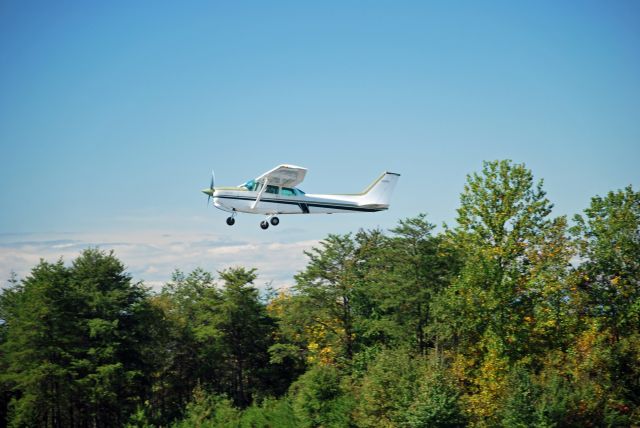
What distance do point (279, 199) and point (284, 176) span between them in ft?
6.13

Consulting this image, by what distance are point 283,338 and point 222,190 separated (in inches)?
973

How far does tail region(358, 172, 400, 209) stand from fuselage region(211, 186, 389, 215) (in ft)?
0.59

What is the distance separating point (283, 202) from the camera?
137ft

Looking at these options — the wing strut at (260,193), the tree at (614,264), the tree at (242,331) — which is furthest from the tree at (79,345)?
the tree at (614,264)

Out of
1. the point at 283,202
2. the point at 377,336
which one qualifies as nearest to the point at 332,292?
the point at 377,336

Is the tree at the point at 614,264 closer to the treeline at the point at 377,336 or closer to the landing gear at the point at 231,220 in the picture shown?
the treeline at the point at 377,336

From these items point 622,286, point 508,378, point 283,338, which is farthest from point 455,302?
point 283,338

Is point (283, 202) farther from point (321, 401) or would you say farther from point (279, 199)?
point (321, 401)

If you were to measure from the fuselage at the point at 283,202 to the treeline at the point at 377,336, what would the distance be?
7061mm

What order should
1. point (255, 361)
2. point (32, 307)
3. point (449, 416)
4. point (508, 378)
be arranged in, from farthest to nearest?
point (255, 361)
point (32, 307)
point (508, 378)
point (449, 416)

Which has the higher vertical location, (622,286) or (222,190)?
(222,190)

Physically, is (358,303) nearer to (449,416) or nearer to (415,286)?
(415,286)

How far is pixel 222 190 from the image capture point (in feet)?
132

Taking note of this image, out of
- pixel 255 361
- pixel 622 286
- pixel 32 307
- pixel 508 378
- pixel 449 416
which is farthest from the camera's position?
pixel 255 361
